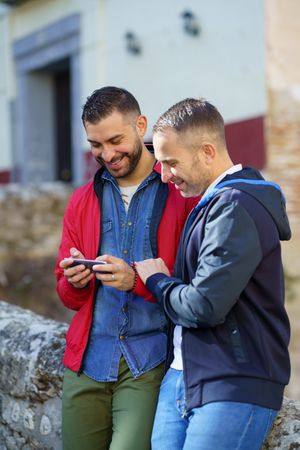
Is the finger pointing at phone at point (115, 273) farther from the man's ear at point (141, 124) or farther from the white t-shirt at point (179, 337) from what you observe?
the man's ear at point (141, 124)

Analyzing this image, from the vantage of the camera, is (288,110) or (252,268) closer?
(252,268)

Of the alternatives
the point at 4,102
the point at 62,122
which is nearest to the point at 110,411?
the point at 62,122

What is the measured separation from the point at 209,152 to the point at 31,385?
3.95 ft

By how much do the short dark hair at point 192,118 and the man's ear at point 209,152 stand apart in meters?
0.04

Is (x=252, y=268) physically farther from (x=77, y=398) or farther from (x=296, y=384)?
(x=296, y=384)

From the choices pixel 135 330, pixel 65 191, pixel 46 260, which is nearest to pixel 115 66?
pixel 65 191

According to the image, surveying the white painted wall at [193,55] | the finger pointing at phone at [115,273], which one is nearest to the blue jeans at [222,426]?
the finger pointing at phone at [115,273]

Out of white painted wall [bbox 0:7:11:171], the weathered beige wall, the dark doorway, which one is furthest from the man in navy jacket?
white painted wall [bbox 0:7:11:171]

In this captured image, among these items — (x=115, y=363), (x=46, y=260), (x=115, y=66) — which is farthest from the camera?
(x=115, y=66)

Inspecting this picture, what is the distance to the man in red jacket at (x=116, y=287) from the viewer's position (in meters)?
2.15

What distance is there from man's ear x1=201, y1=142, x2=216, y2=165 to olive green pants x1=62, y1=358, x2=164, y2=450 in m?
0.61

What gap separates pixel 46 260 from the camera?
25.2ft

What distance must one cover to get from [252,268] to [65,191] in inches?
270

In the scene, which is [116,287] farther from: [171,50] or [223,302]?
[171,50]
